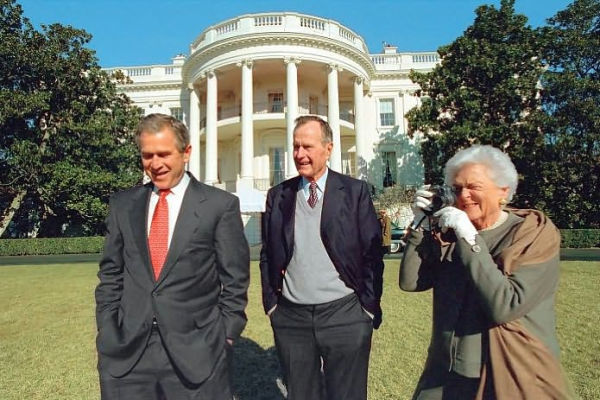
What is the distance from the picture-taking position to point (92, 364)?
5066 millimetres

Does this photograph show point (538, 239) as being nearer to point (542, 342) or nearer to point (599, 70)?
point (542, 342)

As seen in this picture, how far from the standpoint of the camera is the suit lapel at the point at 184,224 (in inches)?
94.2

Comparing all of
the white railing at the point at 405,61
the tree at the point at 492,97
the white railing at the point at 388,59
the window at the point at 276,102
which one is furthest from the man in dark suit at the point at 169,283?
the white railing at the point at 388,59

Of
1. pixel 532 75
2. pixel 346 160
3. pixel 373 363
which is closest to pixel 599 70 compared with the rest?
pixel 532 75

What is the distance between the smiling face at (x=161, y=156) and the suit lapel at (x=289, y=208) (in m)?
0.81

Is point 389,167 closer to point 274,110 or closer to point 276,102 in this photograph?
point 274,110

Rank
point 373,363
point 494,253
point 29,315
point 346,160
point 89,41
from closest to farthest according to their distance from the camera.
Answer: point 494,253
point 373,363
point 29,315
point 89,41
point 346,160

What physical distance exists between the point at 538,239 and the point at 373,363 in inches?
Answer: 133

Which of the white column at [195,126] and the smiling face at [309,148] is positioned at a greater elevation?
the white column at [195,126]

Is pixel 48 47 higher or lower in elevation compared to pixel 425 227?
higher

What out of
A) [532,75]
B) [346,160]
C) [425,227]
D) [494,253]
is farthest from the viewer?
[346,160]

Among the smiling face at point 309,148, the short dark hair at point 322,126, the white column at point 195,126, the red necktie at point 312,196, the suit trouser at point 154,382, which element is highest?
the white column at point 195,126

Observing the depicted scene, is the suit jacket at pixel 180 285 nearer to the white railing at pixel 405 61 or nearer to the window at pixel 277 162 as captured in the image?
the window at pixel 277 162

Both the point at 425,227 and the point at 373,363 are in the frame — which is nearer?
the point at 425,227
